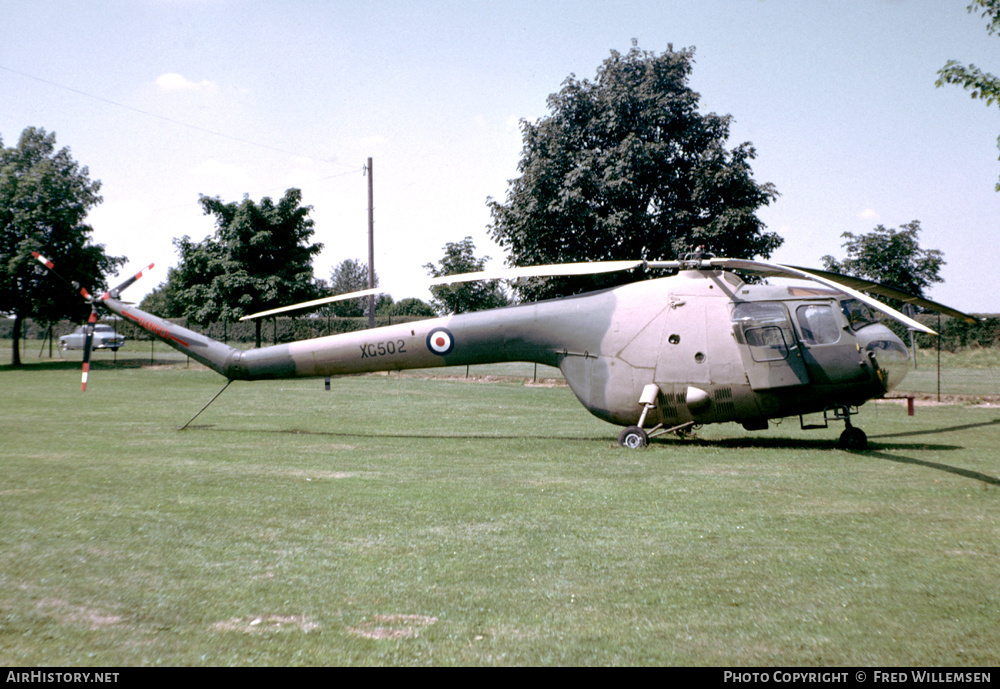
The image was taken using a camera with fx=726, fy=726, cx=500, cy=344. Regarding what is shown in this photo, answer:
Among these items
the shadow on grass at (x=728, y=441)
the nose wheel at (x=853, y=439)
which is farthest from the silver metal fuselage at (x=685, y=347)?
the shadow on grass at (x=728, y=441)

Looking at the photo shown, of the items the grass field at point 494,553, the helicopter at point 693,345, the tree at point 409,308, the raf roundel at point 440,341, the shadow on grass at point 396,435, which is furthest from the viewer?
the tree at point 409,308

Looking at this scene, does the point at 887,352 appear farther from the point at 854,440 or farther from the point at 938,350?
the point at 938,350

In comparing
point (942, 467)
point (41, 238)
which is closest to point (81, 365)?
point (41, 238)

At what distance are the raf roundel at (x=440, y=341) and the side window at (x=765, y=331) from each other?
15.9 feet

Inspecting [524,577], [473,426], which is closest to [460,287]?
[473,426]

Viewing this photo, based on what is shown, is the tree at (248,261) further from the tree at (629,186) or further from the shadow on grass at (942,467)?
the shadow on grass at (942,467)

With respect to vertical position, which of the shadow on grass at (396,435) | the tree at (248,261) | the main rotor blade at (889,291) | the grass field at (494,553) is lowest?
the grass field at (494,553)

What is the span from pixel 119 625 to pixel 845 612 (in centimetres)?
436

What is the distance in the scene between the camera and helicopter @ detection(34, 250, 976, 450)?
1144cm

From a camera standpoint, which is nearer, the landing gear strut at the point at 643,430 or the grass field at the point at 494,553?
the grass field at the point at 494,553

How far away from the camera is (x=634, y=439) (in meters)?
11.8

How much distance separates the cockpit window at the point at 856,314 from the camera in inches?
461

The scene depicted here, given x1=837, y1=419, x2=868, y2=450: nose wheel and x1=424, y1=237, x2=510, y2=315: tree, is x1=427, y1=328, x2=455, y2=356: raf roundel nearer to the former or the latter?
x1=837, y1=419, x2=868, y2=450: nose wheel

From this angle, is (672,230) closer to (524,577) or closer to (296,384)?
(296,384)
